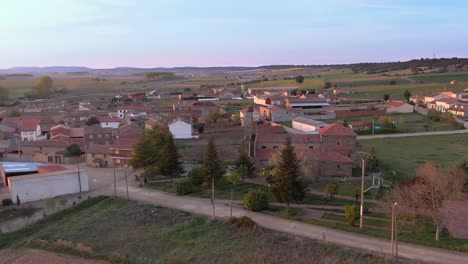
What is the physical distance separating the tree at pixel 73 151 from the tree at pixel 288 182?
64.4 feet

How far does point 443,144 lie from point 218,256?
27.1 meters

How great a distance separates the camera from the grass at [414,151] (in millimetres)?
29148

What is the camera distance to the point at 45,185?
2569cm

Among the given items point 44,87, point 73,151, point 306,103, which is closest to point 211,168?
point 73,151

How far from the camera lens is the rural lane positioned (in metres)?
15.9

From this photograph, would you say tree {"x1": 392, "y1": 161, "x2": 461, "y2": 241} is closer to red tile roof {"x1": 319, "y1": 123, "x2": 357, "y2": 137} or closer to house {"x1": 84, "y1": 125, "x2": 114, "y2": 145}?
red tile roof {"x1": 319, "y1": 123, "x2": 357, "y2": 137}

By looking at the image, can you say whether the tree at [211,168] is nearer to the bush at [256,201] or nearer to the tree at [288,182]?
the bush at [256,201]

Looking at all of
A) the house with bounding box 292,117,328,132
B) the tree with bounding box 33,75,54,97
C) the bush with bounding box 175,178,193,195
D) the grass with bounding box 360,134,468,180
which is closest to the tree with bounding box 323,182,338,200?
the grass with bounding box 360,134,468,180

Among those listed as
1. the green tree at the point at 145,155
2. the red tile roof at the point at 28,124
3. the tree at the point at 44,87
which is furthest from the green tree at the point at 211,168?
the tree at the point at 44,87

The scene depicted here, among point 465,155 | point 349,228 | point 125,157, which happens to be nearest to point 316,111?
point 465,155

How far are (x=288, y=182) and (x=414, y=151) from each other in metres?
17.2

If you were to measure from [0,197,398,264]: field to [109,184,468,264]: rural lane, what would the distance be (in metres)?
0.72

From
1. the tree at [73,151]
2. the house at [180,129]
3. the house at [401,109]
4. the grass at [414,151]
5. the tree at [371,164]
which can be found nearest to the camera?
the tree at [371,164]

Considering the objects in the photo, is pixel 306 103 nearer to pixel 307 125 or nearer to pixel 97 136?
pixel 307 125
